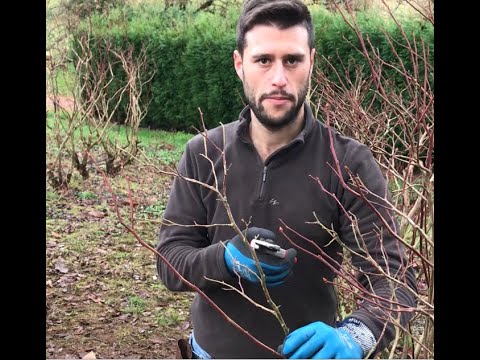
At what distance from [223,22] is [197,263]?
12.4m

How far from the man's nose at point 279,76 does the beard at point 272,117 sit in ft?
0.13

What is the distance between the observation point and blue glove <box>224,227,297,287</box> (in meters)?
1.75

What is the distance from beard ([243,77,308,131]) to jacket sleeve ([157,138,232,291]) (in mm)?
261

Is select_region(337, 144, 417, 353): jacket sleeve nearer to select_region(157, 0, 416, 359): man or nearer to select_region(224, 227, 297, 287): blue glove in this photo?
select_region(157, 0, 416, 359): man

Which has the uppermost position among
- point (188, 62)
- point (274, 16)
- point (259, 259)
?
point (274, 16)

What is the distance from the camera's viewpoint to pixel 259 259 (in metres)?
1.76

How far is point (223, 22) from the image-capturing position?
13750 millimetres

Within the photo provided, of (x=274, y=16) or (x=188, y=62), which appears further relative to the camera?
(x=188, y=62)

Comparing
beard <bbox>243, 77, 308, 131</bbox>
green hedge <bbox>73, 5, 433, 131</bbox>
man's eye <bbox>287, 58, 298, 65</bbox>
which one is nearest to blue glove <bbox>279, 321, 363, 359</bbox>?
beard <bbox>243, 77, 308, 131</bbox>

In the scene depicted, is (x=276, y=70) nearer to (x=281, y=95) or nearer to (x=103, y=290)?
(x=281, y=95)

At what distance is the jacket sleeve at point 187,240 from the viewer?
1881 millimetres

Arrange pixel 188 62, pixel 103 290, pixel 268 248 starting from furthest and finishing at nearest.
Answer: pixel 188 62 → pixel 103 290 → pixel 268 248

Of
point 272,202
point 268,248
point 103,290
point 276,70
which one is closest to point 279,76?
point 276,70

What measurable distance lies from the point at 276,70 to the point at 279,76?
0.03m
